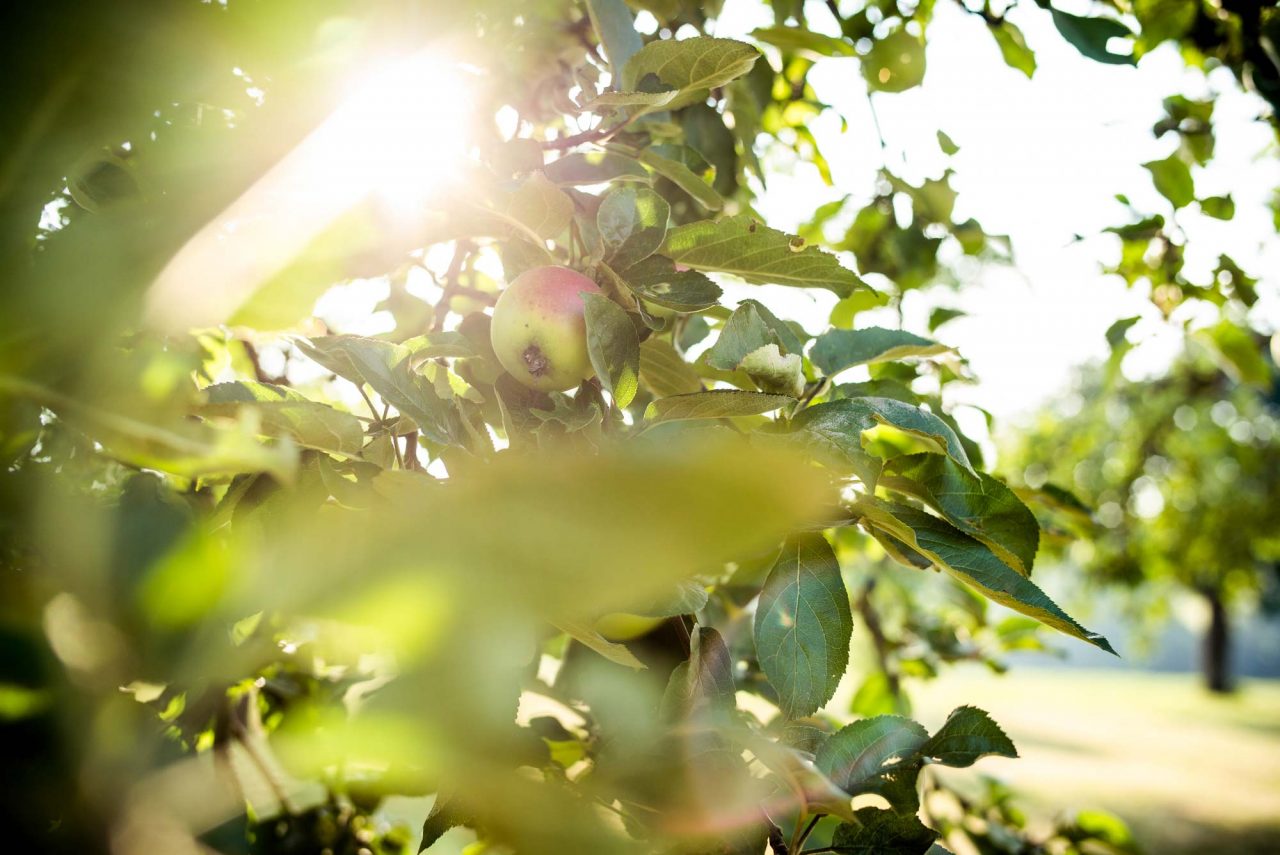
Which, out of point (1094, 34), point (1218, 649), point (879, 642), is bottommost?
point (1218, 649)

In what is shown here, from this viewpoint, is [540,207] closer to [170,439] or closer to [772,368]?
[772,368]

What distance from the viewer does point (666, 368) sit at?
0.74 metres

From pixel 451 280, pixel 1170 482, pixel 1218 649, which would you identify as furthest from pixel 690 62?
pixel 1218 649

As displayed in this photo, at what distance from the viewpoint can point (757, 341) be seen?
0.63 m

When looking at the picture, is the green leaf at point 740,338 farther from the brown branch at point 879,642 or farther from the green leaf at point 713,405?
the brown branch at point 879,642

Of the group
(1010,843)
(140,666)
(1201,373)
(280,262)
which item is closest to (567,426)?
(280,262)

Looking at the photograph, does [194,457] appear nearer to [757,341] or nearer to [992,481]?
[757,341]

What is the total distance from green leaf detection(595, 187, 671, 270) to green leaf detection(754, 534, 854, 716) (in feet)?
0.92

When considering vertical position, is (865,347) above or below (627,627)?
above

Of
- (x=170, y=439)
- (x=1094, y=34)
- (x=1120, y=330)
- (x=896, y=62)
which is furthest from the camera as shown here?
(x=1120, y=330)

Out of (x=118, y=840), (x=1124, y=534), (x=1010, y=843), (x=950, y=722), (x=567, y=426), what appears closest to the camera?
(x=118, y=840)

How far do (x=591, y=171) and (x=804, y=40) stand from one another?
0.50m

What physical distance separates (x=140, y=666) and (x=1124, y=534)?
521 inches

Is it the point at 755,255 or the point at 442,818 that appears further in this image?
the point at 755,255
